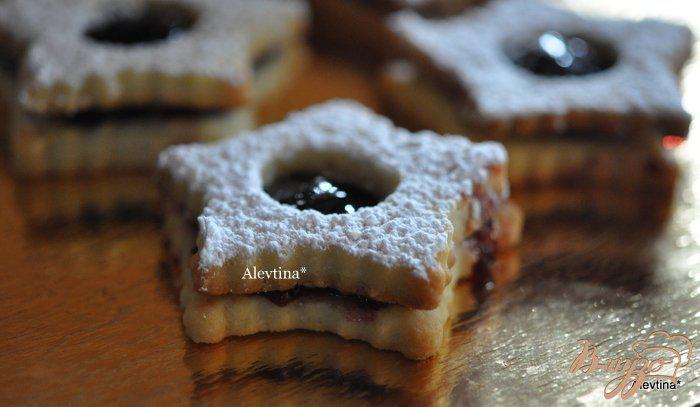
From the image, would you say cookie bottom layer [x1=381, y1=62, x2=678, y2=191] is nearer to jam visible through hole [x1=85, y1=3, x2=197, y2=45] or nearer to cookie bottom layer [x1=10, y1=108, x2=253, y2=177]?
cookie bottom layer [x1=10, y1=108, x2=253, y2=177]

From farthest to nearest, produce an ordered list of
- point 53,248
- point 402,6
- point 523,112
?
1. point 402,6
2. point 523,112
3. point 53,248

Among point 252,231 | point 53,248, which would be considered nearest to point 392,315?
point 252,231

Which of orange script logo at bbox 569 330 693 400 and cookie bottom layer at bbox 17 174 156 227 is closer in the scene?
orange script logo at bbox 569 330 693 400

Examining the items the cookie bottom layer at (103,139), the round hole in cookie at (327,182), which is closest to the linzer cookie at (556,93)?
the round hole in cookie at (327,182)

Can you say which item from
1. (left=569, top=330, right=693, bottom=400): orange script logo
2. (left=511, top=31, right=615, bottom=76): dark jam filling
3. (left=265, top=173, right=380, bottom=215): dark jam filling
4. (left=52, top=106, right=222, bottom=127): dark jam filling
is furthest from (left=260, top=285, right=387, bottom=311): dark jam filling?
(left=511, top=31, right=615, bottom=76): dark jam filling

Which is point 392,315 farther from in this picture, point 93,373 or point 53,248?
point 53,248

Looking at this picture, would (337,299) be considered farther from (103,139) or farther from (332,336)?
(103,139)
